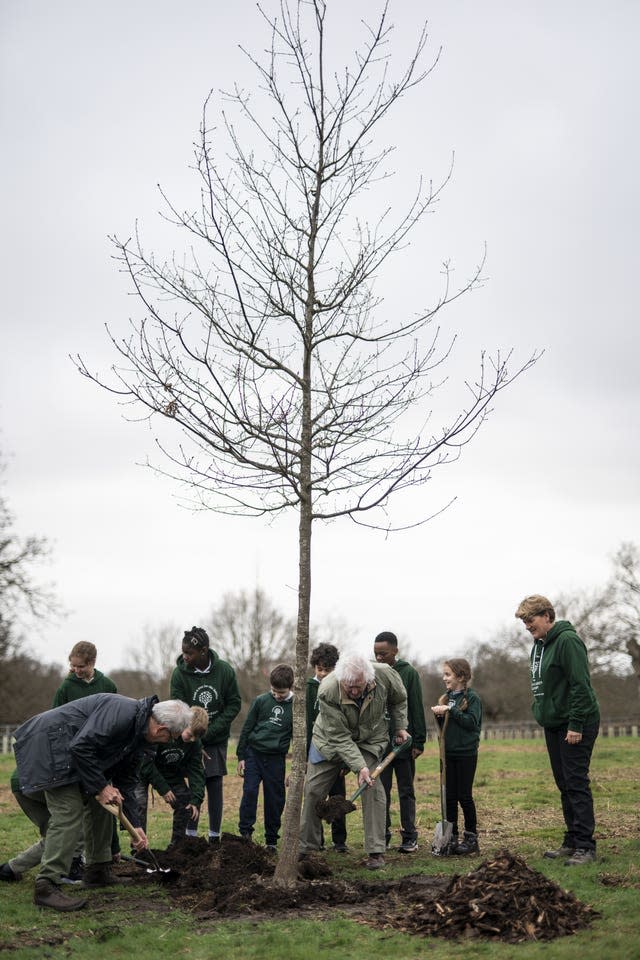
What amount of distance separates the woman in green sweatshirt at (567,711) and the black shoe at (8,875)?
180 inches

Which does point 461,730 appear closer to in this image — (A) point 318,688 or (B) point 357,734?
(B) point 357,734

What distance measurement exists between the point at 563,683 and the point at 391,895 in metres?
2.38

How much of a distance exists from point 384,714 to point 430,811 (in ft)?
14.6

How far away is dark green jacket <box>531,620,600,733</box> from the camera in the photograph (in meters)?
7.90

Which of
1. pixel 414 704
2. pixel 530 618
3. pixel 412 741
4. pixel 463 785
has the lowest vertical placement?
pixel 463 785

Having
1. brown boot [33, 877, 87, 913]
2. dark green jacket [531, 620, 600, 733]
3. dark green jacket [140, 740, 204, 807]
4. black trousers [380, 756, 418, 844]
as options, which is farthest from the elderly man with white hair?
brown boot [33, 877, 87, 913]

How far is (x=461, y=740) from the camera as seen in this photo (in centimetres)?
905

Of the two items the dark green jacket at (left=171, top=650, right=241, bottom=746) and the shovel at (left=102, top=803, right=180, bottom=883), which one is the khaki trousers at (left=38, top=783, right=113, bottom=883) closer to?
the shovel at (left=102, top=803, right=180, bottom=883)

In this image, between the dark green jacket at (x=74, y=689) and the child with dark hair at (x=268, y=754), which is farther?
the child with dark hair at (x=268, y=754)

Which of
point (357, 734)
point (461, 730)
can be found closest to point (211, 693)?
point (357, 734)

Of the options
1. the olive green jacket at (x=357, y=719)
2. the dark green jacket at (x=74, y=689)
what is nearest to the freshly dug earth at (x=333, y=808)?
the olive green jacket at (x=357, y=719)

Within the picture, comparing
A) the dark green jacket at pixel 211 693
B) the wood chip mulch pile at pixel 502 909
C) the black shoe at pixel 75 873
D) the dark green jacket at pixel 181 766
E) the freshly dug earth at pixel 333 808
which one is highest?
the dark green jacket at pixel 211 693

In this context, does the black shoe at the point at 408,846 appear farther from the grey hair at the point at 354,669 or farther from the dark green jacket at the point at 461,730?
the grey hair at the point at 354,669

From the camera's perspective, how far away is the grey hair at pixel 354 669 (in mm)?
7918
